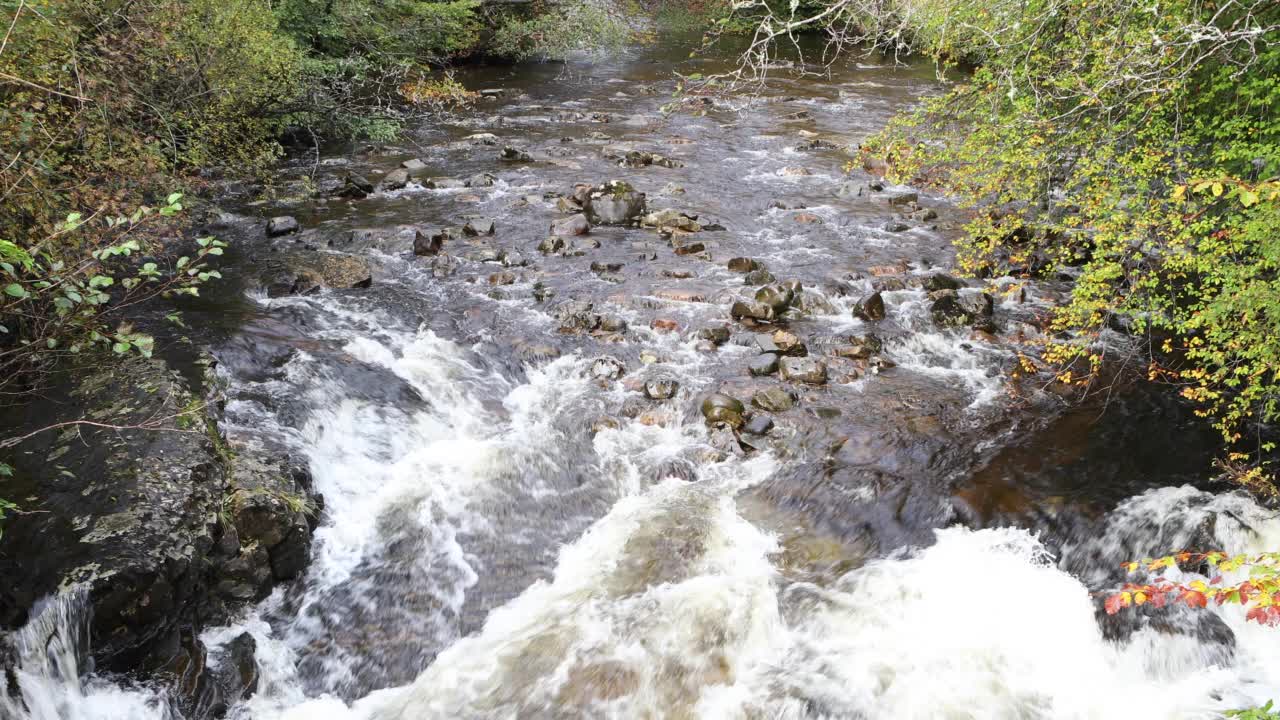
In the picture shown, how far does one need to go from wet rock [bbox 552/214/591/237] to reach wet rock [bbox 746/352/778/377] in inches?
196

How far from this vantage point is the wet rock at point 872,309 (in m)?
10.4

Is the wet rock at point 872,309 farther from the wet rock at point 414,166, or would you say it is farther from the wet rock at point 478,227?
the wet rock at point 414,166

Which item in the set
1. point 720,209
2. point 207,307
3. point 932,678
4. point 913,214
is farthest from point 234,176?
point 932,678

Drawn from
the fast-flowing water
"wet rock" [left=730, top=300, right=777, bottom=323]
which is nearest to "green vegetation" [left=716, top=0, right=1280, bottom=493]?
the fast-flowing water

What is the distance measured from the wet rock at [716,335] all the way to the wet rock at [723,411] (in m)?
1.36

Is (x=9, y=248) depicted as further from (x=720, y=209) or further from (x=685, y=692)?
(x=720, y=209)

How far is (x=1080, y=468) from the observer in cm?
761

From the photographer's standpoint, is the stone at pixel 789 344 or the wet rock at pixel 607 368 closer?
the wet rock at pixel 607 368

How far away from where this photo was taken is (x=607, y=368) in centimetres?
936

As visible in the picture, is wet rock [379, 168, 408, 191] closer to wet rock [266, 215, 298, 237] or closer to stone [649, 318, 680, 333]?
wet rock [266, 215, 298, 237]

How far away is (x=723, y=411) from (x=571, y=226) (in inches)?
234

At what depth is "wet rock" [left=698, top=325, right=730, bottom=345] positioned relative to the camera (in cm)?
990

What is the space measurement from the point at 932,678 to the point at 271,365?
7294 millimetres

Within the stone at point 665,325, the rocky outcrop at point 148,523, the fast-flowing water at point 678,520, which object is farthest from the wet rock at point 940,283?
the rocky outcrop at point 148,523
